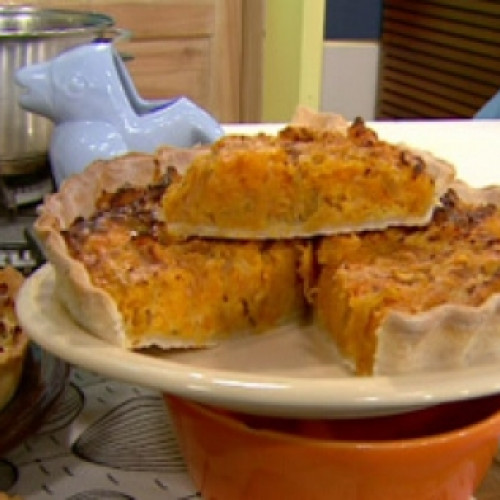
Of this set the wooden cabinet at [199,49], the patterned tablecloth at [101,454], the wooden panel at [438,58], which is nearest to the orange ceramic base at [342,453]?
the patterned tablecloth at [101,454]

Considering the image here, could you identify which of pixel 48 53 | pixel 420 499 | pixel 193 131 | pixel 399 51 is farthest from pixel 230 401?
pixel 399 51

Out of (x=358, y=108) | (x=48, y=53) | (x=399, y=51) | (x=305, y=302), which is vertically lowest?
(x=358, y=108)

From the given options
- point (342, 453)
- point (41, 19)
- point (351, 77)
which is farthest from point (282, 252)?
point (351, 77)

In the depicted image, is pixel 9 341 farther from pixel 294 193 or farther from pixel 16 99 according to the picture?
pixel 16 99

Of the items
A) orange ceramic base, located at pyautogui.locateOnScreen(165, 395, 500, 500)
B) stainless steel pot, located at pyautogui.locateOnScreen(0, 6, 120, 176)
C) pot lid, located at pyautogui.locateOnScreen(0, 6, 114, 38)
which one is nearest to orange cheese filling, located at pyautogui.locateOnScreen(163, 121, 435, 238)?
orange ceramic base, located at pyautogui.locateOnScreen(165, 395, 500, 500)

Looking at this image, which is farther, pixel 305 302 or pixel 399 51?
pixel 399 51

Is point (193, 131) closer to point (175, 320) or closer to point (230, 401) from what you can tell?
point (175, 320)

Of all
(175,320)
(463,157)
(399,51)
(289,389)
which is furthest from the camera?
(399,51)
